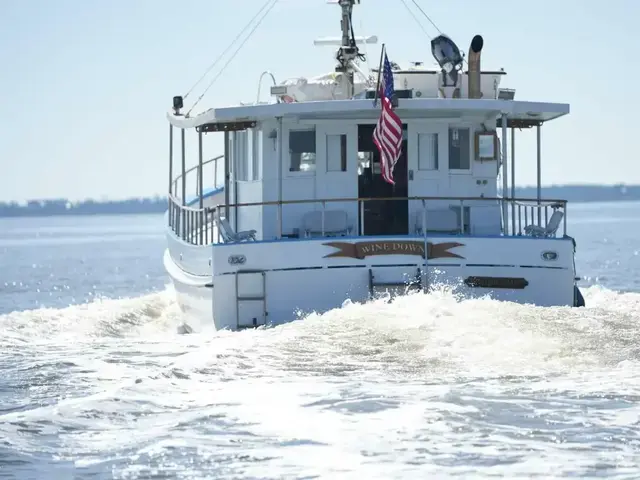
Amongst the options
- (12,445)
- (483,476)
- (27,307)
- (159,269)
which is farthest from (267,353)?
(159,269)

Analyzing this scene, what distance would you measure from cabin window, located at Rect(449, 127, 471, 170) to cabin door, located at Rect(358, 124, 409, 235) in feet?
2.65

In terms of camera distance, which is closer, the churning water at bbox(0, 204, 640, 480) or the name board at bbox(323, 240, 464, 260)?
the churning water at bbox(0, 204, 640, 480)

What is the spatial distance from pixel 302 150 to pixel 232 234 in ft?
8.42

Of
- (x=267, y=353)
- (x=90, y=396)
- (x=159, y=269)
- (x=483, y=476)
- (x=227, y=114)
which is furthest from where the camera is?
(x=159, y=269)

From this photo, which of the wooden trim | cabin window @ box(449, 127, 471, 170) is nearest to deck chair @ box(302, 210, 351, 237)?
cabin window @ box(449, 127, 471, 170)

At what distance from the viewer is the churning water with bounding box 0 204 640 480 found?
421 inches

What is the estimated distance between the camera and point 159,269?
49969 millimetres

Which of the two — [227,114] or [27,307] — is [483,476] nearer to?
[227,114]

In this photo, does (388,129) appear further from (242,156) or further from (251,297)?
(242,156)

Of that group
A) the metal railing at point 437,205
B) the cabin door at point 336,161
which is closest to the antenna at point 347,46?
the cabin door at point 336,161

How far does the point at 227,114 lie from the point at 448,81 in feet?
12.8

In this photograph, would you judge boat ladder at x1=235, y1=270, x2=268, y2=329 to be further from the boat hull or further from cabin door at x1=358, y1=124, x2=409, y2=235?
cabin door at x1=358, y1=124, x2=409, y2=235

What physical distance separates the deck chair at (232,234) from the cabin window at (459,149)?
384cm

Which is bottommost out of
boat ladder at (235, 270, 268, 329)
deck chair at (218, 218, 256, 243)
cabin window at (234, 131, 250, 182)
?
boat ladder at (235, 270, 268, 329)
